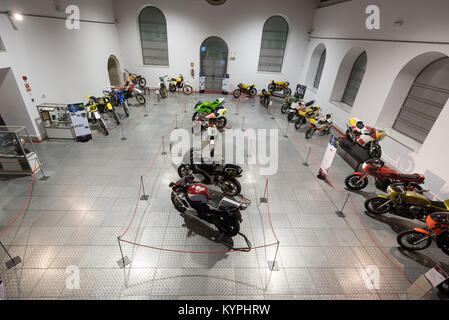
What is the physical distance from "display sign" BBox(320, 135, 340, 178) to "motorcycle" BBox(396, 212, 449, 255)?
2.05m

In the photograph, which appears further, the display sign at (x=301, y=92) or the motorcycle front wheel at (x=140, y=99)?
the display sign at (x=301, y=92)

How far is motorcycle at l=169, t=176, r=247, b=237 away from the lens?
155 inches

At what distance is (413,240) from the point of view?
4.08 metres

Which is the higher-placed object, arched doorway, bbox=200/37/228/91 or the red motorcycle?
arched doorway, bbox=200/37/228/91

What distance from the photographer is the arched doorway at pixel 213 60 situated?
13438 mm

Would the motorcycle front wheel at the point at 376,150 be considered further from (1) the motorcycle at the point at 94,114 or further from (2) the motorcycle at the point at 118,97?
(2) the motorcycle at the point at 118,97

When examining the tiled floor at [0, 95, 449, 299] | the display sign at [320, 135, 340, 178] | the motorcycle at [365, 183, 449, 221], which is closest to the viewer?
the tiled floor at [0, 95, 449, 299]

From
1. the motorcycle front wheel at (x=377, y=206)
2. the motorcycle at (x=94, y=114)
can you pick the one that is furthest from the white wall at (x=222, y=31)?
the motorcycle front wheel at (x=377, y=206)

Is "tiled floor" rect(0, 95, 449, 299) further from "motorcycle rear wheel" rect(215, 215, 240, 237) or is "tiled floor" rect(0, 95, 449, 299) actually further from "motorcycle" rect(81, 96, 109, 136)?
"motorcycle" rect(81, 96, 109, 136)

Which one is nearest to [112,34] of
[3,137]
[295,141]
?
[3,137]

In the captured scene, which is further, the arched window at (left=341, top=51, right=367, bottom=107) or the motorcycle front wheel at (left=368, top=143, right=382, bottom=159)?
the arched window at (left=341, top=51, right=367, bottom=107)

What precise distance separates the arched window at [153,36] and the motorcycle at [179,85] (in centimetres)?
154

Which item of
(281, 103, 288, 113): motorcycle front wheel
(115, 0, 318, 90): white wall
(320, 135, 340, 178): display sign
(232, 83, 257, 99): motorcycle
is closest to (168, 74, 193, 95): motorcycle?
(115, 0, 318, 90): white wall

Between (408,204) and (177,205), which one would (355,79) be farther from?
(177,205)
